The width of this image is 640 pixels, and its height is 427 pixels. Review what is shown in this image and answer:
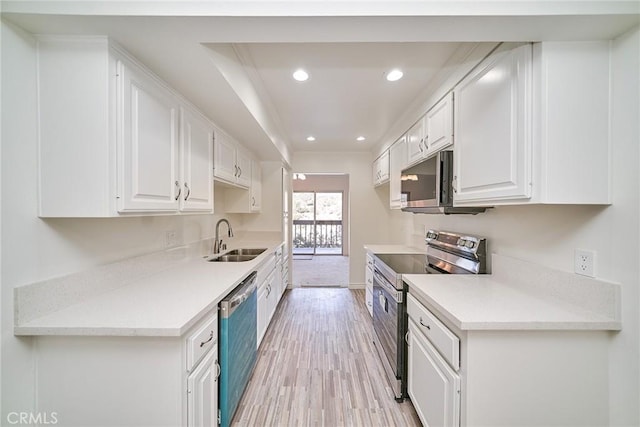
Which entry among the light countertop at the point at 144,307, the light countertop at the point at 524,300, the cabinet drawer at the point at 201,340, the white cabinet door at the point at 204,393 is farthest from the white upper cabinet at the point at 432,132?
the white cabinet door at the point at 204,393

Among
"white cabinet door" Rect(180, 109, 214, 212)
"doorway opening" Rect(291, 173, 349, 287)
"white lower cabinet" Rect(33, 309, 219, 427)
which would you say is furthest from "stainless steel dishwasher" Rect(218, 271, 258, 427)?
"doorway opening" Rect(291, 173, 349, 287)

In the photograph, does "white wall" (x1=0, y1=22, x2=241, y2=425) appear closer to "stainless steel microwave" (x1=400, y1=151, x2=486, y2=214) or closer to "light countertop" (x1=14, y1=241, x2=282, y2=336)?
"light countertop" (x1=14, y1=241, x2=282, y2=336)

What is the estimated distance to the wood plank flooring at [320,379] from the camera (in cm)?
170

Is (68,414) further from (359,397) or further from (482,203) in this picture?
(482,203)

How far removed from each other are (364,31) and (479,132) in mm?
855

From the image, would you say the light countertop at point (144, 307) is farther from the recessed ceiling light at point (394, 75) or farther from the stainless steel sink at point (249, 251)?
the recessed ceiling light at point (394, 75)

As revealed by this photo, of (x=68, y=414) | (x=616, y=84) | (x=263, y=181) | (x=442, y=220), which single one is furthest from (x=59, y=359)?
(x=263, y=181)

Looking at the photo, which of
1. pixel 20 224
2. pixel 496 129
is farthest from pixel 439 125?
pixel 20 224

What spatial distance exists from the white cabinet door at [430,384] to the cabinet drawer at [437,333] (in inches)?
1.7

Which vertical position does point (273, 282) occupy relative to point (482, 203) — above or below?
below

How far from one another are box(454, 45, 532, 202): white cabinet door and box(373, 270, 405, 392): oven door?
0.86 m

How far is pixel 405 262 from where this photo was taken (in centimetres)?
234

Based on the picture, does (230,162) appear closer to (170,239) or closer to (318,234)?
(170,239)

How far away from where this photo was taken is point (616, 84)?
3.57ft
